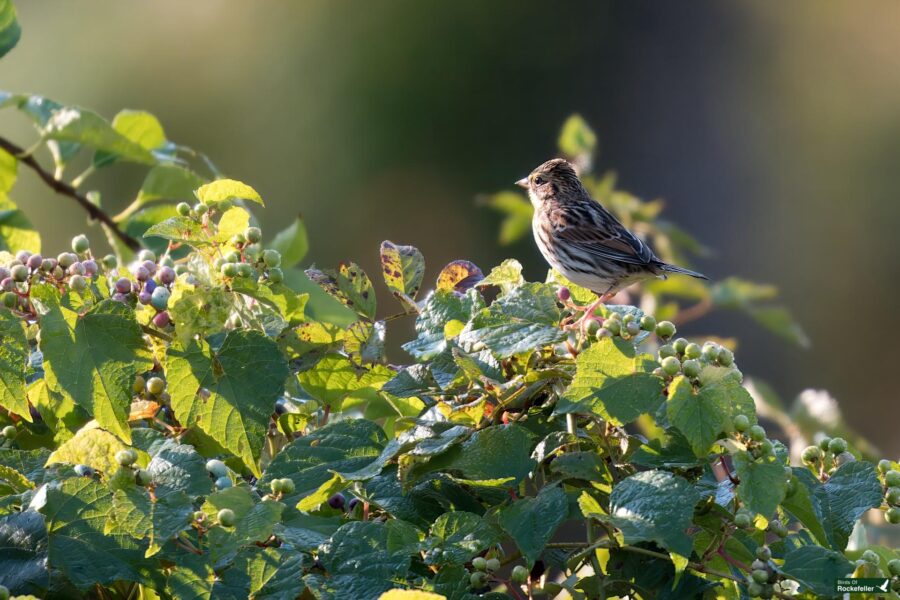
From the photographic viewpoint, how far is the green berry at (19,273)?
176cm

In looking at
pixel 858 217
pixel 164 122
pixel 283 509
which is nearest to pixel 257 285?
pixel 283 509

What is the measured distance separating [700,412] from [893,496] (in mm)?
390

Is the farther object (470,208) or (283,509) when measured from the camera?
(470,208)

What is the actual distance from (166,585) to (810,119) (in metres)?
12.4

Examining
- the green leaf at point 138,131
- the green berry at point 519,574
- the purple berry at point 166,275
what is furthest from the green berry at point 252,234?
the green leaf at point 138,131

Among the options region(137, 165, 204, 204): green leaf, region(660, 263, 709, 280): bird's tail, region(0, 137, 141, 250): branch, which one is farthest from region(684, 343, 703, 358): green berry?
→ region(660, 263, 709, 280): bird's tail

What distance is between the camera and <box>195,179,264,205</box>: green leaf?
1.85 meters

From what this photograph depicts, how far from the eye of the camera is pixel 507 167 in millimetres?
11977

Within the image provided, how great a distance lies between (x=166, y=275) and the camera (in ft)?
6.06

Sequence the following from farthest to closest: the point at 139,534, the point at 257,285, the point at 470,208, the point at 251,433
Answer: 1. the point at 470,208
2. the point at 257,285
3. the point at 251,433
4. the point at 139,534

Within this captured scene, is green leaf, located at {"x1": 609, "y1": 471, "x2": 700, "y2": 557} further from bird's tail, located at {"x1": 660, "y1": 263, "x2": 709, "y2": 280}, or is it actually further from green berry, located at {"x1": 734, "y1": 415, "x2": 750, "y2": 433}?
bird's tail, located at {"x1": 660, "y1": 263, "x2": 709, "y2": 280}

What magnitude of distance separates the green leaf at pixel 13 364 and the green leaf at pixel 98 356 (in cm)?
5

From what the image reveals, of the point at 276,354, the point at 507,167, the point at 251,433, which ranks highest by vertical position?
the point at 507,167

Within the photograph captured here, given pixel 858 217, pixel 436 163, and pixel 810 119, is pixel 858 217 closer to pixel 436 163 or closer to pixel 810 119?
pixel 810 119
